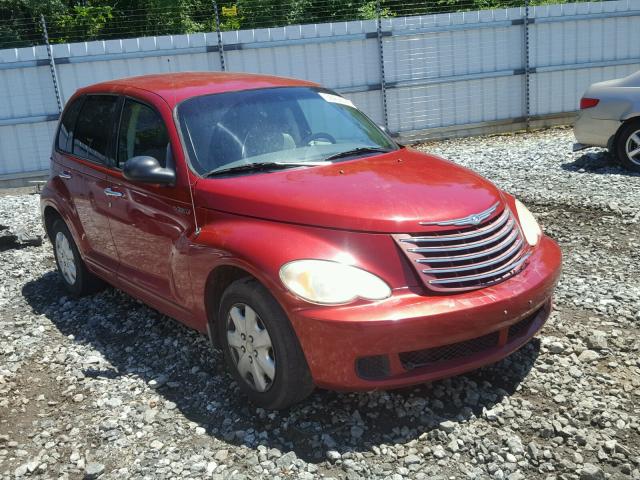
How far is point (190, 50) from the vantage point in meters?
11.9

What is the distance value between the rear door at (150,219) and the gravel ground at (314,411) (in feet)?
1.63

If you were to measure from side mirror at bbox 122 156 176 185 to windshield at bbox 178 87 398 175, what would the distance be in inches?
6.6

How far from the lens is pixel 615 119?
885cm

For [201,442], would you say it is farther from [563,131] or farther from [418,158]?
[563,131]

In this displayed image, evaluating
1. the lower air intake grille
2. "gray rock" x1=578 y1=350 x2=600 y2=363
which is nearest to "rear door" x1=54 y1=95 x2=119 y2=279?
the lower air intake grille

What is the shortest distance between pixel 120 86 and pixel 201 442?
277 centimetres

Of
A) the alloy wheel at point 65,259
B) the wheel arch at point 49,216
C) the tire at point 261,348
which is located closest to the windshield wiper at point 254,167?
the tire at point 261,348

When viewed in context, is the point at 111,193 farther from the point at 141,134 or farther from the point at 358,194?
the point at 358,194

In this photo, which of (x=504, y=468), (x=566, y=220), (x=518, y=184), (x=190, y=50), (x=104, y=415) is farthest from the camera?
(x=190, y=50)

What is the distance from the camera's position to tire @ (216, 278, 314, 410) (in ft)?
10.8

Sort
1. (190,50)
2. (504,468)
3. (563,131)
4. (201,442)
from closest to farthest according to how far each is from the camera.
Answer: (504,468) → (201,442) → (190,50) → (563,131)

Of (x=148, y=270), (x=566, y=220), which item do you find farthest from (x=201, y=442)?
(x=566, y=220)

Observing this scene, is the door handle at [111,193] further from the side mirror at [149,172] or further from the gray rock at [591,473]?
the gray rock at [591,473]

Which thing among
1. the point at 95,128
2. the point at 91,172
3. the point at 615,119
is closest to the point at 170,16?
the point at 615,119
